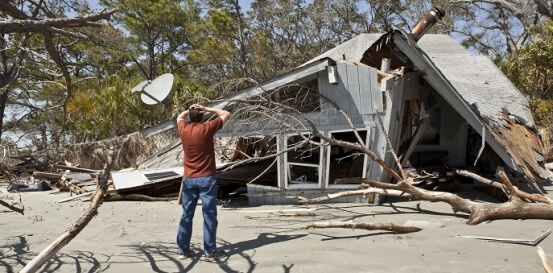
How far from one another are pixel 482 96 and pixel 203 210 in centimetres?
842

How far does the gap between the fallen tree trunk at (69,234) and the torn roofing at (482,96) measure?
20.9 ft

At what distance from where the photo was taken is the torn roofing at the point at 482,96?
809 centimetres

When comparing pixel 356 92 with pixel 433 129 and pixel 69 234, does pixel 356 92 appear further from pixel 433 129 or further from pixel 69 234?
pixel 69 234

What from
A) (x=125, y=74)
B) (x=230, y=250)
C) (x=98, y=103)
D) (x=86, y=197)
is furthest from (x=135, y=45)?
(x=230, y=250)

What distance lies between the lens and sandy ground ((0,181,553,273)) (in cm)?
483

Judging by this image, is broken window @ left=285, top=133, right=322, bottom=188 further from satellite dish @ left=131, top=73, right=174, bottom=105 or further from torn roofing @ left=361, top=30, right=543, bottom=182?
satellite dish @ left=131, top=73, right=174, bottom=105

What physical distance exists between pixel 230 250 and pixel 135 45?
104ft

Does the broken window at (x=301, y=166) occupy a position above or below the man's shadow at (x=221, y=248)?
above

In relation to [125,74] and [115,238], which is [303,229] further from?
[125,74]

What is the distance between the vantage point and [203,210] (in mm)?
5395

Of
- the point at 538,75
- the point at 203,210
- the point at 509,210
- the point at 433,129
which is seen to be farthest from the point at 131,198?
the point at 538,75

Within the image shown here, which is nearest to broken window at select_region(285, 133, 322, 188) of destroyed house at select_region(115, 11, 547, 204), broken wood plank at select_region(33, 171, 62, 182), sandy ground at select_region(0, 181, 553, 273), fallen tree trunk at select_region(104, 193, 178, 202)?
destroyed house at select_region(115, 11, 547, 204)

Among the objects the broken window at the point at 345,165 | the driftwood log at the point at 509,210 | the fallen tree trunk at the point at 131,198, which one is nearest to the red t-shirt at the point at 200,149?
the driftwood log at the point at 509,210

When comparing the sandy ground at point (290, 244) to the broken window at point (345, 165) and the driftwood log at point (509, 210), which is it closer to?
the driftwood log at point (509, 210)
